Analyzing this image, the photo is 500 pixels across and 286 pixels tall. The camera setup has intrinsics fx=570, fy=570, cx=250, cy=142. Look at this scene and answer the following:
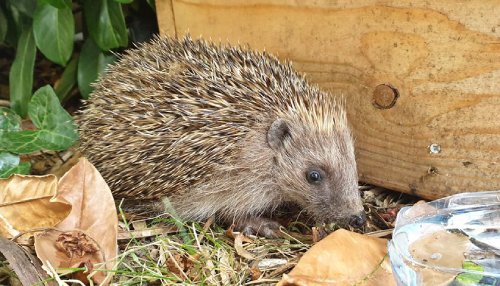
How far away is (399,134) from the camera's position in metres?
3.17

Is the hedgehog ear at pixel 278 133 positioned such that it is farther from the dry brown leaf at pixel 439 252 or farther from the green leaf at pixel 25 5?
the green leaf at pixel 25 5

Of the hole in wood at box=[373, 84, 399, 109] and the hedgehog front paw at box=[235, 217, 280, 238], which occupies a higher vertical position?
the hole in wood at box=[373, 84, 399, 109]

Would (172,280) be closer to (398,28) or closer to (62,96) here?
(398,28)

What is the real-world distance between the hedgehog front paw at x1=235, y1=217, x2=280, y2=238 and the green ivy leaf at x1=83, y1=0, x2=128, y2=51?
63.6 inches

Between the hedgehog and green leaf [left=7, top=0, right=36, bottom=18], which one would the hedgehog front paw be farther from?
green leaf [left=7, top=0, right=36, bottom=18]

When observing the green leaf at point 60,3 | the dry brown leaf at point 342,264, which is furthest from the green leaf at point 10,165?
the dry brown leaf at point 342,264

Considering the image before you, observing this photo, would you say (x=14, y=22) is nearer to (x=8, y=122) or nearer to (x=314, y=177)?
(x=8, y=122)

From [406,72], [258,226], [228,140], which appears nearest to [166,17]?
[228,140]

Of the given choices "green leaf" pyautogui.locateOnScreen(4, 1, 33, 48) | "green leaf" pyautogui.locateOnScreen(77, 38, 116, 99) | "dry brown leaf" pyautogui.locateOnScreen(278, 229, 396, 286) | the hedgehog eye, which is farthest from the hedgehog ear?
Result: "green leaf" pyautogui.locateOnScreen(4, 1, 33, 48)

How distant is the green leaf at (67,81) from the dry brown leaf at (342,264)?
9.13 ft

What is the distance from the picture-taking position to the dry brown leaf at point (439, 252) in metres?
2.17

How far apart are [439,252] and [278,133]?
1078 millimetres

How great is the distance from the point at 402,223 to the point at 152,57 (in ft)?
5.57

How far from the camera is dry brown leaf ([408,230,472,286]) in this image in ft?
7.12
